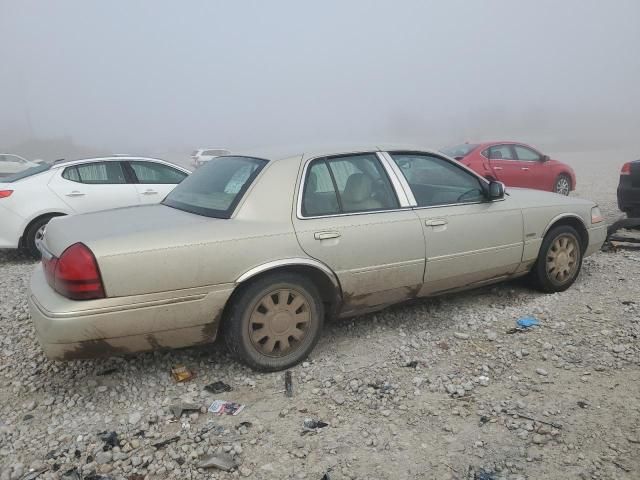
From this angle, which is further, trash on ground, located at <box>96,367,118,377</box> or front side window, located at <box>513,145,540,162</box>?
front side window, located at <box>513,145,540,162</box>

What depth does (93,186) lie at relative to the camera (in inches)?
273

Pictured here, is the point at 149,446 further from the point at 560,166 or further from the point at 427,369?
the point at 560,166

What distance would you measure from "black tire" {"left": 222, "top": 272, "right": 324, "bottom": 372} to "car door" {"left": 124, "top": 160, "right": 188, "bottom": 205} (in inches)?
177

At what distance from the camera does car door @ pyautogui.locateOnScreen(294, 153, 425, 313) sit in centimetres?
339

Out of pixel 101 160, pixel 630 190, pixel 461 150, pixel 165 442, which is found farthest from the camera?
pixel 461 150

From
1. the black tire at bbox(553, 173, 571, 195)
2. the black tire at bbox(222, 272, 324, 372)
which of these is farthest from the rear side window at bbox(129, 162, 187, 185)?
the black tire at bbox(553, 173, 571, 195)

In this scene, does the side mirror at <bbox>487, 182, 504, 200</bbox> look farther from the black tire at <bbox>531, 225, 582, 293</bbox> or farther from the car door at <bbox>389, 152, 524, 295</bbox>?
the black tire at <bbox>531, 225, 582, 293</bbox>

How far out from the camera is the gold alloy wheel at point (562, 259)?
4633mm

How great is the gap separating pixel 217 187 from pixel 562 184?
10.9 m

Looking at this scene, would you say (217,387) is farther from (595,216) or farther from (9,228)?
(9,228)

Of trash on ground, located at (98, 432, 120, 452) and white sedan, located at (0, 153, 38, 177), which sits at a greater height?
white sedan, located at (0, 153, 38, 177)

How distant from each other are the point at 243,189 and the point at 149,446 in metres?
1.63

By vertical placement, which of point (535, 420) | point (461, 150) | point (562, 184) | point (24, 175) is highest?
point (24, 175)

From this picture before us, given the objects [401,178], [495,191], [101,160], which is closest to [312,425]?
[401,178]
